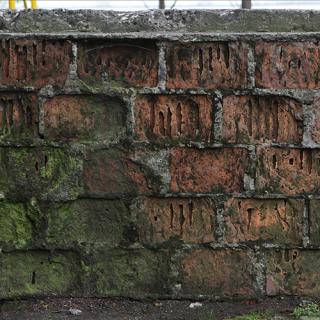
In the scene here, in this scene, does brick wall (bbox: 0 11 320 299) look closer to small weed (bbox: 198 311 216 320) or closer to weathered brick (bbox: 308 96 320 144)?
weathered brick (bbox: 308 96 320 144)

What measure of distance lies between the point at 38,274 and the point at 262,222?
106 centimetres

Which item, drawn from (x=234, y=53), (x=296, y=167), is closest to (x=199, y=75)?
(x=234, y=53)

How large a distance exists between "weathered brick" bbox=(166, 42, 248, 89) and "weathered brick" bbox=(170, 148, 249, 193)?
30cm

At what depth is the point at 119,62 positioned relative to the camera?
2.89 metres

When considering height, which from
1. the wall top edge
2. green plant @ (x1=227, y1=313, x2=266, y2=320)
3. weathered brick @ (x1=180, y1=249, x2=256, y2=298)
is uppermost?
the wall top edge

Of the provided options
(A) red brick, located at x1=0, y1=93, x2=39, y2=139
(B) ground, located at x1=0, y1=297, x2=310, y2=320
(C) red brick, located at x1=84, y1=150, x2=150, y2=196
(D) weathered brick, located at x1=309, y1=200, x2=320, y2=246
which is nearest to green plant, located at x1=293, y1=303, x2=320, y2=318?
(B) ground, located at x1=0, y1=297, x2=310, y2=320

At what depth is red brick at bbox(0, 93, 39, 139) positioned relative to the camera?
2.90 m

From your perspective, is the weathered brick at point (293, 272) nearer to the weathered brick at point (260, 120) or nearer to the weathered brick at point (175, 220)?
the weathered brick at point (175, 220)

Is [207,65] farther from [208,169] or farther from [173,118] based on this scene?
[208,169]

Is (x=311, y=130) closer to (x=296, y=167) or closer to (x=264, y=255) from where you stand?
(x=296, y=167)

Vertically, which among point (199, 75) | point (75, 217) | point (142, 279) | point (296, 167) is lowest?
point (142, 279)

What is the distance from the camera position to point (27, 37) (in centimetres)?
286

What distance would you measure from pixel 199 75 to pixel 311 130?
1.80 ft

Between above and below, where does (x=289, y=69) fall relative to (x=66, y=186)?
above
